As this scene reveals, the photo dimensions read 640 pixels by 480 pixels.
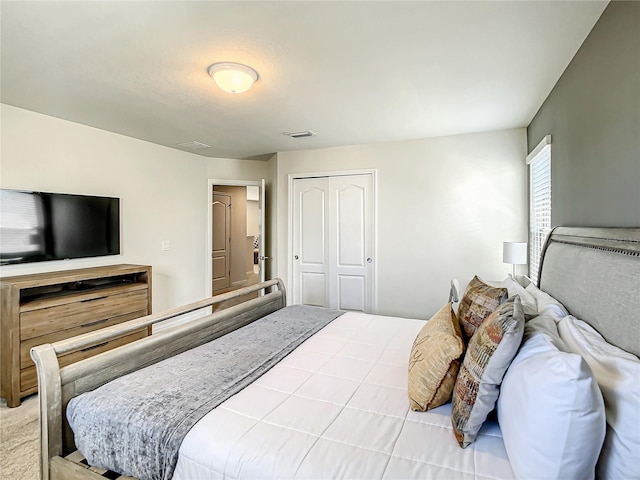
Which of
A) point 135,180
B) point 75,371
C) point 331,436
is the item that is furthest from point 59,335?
point 331,436

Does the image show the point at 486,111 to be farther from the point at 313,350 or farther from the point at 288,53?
the point at 313,350

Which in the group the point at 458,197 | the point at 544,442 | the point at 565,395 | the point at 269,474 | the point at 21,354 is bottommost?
the point at 21,354

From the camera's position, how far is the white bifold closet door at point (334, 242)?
4262 millimetres

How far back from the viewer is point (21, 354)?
8.10ft

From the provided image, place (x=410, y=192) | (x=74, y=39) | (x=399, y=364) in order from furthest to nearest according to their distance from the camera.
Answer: (x=410, y=192) < (x=74, y=39) < (x=399, y=364)

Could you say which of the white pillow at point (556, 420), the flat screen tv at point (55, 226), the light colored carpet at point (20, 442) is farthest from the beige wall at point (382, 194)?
the white pillow at point (556, 420)

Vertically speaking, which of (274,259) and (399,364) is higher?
(274,259)

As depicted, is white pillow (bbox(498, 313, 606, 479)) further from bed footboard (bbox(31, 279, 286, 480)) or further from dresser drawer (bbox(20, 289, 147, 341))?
dresser drawer (bbox(20, 289, 147, 341))

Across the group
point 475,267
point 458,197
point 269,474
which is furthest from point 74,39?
point 475,267

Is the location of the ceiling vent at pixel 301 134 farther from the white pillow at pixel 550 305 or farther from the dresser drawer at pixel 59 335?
the white pillow at pixel 550 305

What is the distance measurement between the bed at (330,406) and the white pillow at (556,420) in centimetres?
12

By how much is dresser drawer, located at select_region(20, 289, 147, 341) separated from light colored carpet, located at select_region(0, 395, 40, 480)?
0.53m

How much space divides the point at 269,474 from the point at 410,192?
11.6 ft

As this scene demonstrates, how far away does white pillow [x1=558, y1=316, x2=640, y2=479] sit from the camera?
778mm
